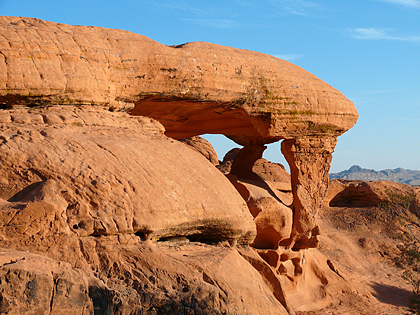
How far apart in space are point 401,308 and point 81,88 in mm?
9614

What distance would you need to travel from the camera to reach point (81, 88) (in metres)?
6.59

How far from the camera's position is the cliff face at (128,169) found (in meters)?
4.45

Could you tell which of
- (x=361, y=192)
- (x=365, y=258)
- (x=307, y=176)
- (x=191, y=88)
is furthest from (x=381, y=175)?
(x=191, y=88)

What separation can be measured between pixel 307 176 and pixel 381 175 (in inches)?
3448

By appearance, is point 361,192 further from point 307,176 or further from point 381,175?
point 381,175

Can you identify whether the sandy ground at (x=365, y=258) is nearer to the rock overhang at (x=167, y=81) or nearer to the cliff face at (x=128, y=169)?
the cliff face at (x=128, y=169)

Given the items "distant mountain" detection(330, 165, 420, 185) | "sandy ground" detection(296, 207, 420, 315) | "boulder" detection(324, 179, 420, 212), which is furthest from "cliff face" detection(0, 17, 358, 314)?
"distant mountain" detection(330, 165, 420, 185)

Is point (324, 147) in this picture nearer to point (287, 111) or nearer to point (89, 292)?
point (287, 111)

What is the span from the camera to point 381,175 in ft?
302

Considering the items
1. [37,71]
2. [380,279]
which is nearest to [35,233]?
[37,71]

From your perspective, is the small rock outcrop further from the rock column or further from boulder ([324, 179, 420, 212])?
the rock column

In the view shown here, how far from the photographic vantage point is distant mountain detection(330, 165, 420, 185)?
88.2 meters

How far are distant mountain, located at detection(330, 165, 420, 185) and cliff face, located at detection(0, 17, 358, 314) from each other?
8022 centimetres

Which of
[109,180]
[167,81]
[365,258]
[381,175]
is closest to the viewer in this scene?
[109,180]
